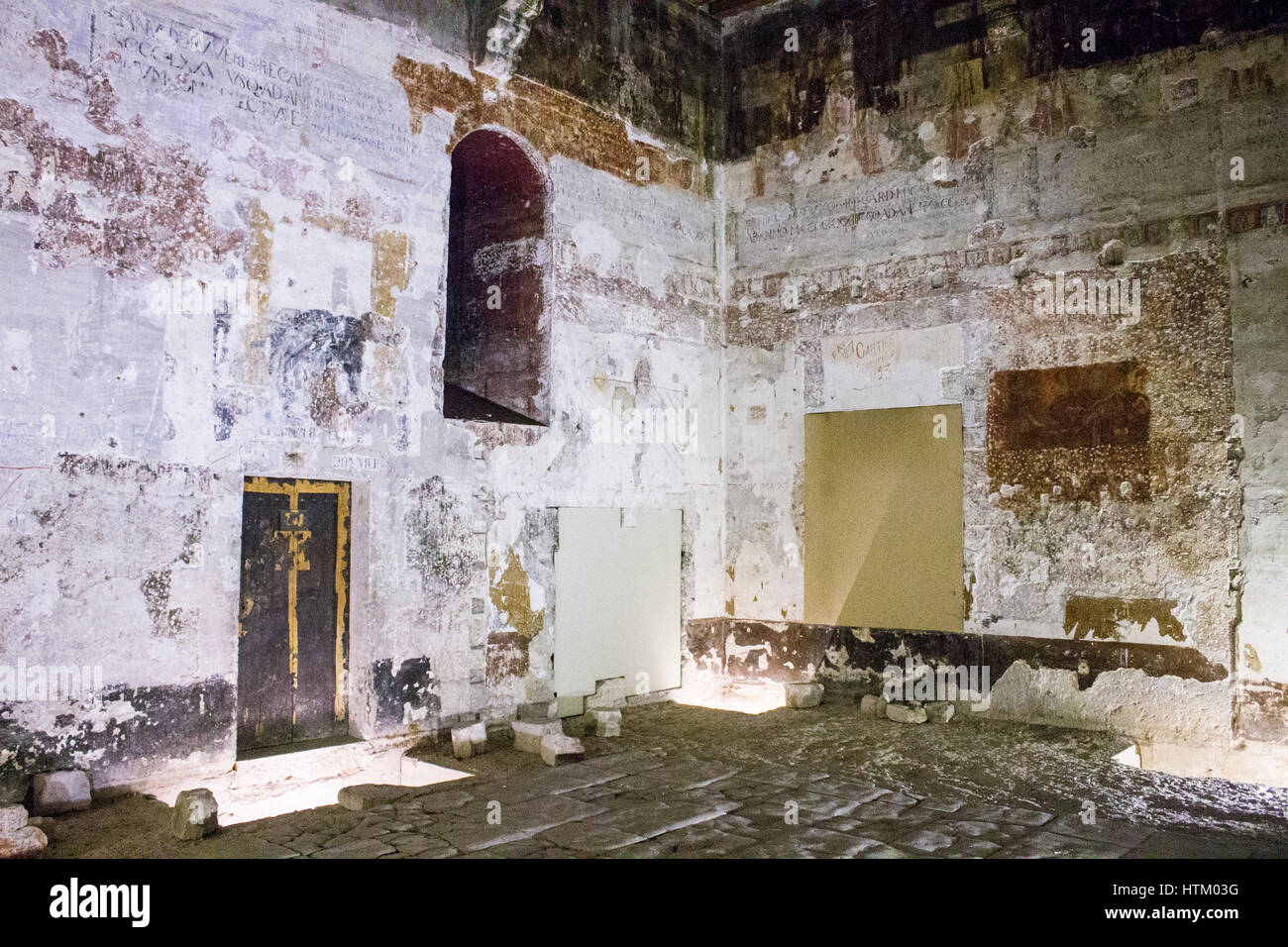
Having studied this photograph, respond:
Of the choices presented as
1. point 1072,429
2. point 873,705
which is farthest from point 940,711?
point 1072,429

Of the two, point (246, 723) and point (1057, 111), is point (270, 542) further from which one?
point (1057, 111)

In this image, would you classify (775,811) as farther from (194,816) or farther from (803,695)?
(803,695)

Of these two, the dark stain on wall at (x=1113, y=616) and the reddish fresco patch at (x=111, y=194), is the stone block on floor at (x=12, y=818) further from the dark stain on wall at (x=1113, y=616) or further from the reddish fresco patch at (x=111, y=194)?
the dark stain on wall at (x=1113, y=616)

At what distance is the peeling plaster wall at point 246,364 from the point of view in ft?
16.8

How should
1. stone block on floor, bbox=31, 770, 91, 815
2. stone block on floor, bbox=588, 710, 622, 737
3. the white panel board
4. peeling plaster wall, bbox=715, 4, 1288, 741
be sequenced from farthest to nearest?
the white panel board
stone block on floor, bbox=588, 710, 622, 737
peeling plaster wall, bbox=715, 4, 1288, 741
stone block on floor, bbox=31, 770, 91, 815

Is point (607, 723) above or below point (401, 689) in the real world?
below

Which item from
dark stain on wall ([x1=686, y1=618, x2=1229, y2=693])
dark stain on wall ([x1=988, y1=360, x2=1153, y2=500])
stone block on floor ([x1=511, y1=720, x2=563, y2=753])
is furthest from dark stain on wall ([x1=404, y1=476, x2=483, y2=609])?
dark stain on wall ([x1=988, y1=360, x2=1153, y2=500])

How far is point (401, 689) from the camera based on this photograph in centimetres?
648

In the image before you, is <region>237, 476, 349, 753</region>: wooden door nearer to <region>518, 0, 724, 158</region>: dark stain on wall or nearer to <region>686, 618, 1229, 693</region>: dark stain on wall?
<region>686, 618, 1229, 693</region>: dark stain on wall

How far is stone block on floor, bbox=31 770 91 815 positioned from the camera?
485cm

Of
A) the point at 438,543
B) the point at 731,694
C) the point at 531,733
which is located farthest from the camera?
the point at 731,694

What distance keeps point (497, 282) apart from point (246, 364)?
2.57 m

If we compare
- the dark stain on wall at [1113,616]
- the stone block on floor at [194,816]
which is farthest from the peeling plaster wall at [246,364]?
the dark stain on wall at [1113,616]

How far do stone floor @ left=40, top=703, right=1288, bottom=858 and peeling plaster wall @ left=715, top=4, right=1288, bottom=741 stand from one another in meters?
1.04
